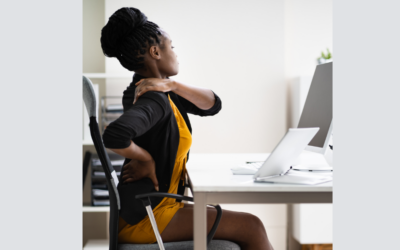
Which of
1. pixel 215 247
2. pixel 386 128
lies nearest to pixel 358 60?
pixel 386 128

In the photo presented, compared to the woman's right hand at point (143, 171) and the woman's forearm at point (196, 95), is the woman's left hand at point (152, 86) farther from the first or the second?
the woman's right hand at point (143, 171)

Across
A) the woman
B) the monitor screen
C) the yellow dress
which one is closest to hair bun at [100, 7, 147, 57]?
the woman

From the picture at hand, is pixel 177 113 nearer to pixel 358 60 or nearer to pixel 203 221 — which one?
pixel 203 221

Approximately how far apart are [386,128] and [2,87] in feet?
1.91

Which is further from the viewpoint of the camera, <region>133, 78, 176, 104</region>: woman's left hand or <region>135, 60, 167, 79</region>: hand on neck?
<region>135, 60, 167, 79</region>: hand on neck

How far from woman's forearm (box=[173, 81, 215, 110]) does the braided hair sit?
0.16 m

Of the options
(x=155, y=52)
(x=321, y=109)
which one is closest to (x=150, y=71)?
(x=155, y=52)

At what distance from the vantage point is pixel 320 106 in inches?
57.0

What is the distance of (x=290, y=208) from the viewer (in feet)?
9.21

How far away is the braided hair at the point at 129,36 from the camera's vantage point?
3.90ft

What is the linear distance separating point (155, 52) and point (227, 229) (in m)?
0.63

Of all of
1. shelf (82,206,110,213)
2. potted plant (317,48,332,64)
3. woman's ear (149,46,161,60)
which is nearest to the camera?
woman's ear (149,46,161,60)

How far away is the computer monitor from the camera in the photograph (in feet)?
4.32

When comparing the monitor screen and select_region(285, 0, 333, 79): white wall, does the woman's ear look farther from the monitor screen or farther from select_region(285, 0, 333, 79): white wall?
select_region(285, 0, 333, 79): white wall
